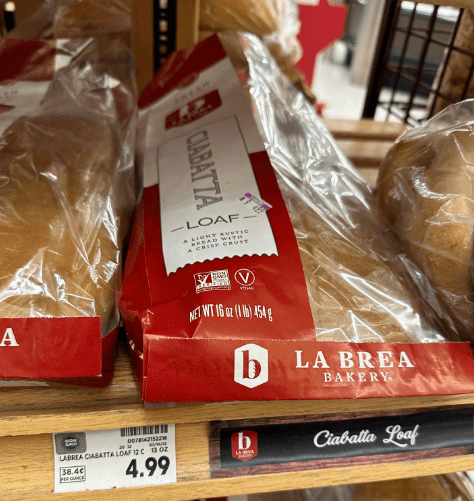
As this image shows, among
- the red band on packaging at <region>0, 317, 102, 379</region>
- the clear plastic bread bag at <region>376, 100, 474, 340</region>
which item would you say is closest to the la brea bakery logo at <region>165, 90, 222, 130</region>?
the clear plastic bread bag at <region>376, 100, 474, 340</region>

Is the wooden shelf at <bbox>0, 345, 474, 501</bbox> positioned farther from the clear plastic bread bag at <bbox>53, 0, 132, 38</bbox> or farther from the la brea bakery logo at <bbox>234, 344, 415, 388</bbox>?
the clear plastic bread bag at <bbox>53, 0, 132, 38</bbox>

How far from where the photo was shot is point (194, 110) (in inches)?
26.3

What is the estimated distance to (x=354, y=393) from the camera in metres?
0.38

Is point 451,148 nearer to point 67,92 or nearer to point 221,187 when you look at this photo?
point 221,187

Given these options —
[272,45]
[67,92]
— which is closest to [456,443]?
[67,92]

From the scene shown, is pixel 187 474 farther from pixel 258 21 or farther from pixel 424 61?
pixel 424 61

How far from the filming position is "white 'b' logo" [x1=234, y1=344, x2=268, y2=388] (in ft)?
1.18

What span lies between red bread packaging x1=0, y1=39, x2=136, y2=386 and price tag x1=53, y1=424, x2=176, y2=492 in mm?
52

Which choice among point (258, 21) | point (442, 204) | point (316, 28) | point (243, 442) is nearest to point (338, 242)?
point (442, 204)

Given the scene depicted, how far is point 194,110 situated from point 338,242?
0.31 m

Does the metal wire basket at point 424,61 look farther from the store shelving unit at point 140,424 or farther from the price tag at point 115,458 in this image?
the price tag at point 115,458

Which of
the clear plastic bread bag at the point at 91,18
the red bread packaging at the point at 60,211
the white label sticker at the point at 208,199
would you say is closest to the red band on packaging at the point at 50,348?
the red bread packaging at the point at 60,211

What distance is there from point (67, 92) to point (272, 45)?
1.66 feet

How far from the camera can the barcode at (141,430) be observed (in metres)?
0.40
